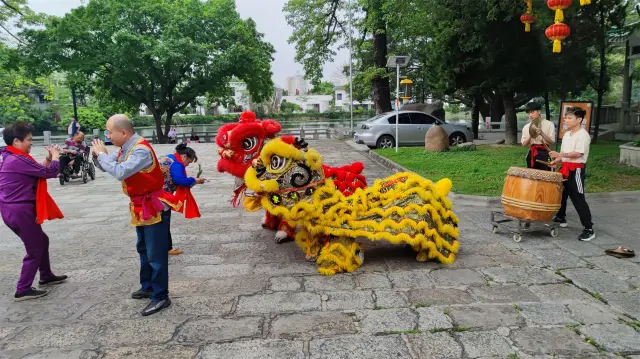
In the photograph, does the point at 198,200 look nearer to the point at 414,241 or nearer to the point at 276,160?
the point at 276,160

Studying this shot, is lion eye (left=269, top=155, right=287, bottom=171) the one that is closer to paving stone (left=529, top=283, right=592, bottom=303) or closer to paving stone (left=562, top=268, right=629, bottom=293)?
paving stone (left=529, top=283, right=592, bottom=303)

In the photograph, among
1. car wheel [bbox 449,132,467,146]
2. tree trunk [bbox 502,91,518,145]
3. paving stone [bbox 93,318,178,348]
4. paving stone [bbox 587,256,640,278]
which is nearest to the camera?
paving stone [bbox 93,318,178,348]

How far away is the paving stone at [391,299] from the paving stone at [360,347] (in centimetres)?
52

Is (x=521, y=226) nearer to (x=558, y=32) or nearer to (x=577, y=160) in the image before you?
(x=577, y=160)

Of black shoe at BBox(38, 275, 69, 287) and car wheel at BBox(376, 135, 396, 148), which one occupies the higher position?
car wheel at BBox(376, 135, 396, 148)

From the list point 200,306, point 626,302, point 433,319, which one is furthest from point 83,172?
point 626,302

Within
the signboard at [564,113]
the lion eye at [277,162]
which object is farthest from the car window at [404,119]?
the lion eye at [277,162]

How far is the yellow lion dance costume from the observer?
169 inches

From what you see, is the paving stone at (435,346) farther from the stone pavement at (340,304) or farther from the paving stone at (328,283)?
the paving stone at (328,283)

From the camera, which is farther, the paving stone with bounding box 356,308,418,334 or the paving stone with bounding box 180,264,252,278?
the paving stone with bounding box 180,264,252,278

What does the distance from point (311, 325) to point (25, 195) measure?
2.81 meters

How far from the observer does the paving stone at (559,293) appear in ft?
12.2

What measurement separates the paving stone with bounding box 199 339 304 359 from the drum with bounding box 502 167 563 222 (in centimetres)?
346

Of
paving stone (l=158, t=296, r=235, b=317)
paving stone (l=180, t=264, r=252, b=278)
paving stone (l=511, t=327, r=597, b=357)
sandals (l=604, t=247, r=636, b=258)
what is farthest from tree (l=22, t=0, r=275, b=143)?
paving stone (l=511, t=327, r=597, b=357)
